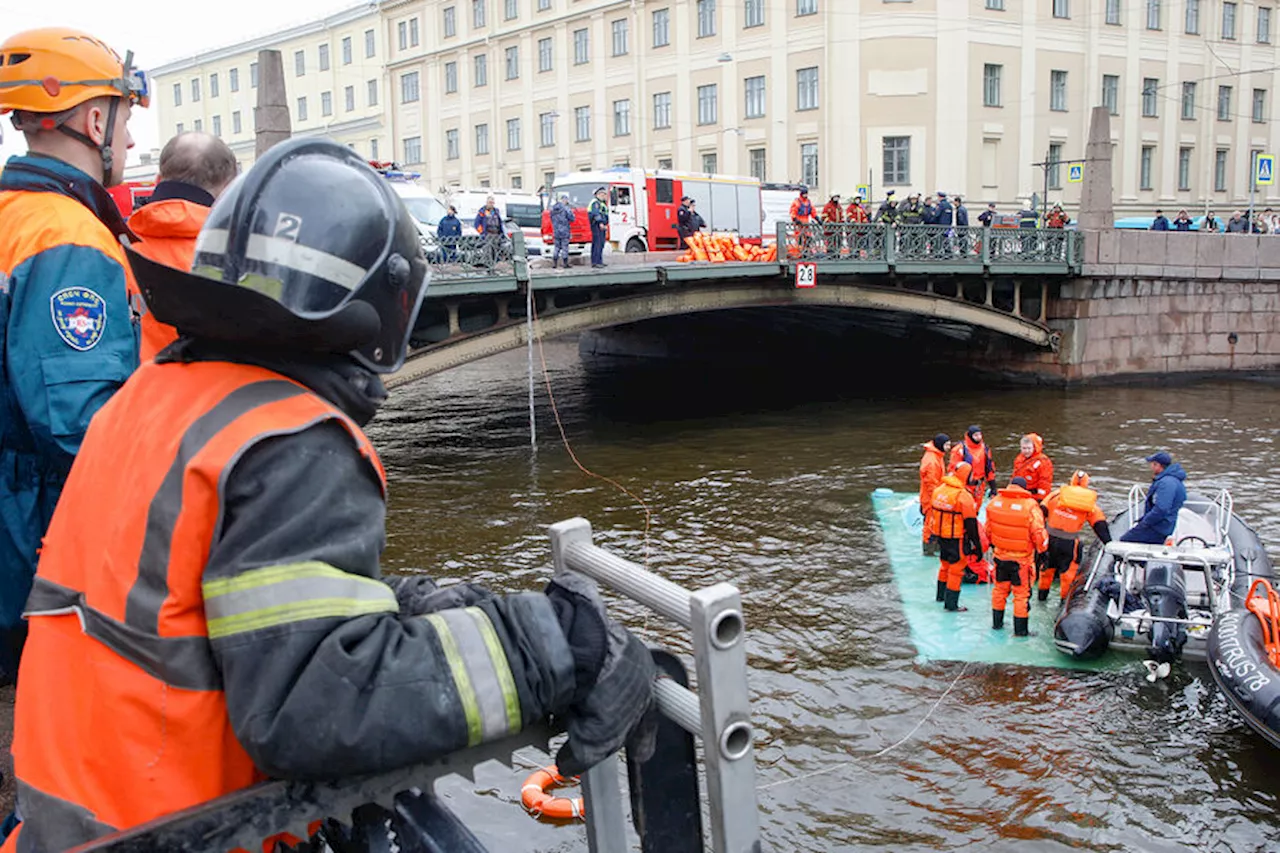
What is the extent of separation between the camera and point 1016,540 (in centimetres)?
996

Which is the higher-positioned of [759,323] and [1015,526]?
[759,323]

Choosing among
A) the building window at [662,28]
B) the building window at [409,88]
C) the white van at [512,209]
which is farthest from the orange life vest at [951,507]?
the building window at [409,88]

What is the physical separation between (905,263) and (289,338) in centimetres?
2439

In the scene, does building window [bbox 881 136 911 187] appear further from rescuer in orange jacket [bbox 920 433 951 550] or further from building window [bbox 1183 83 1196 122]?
rescuer in orange jacket [bbox 920 433 951 550]

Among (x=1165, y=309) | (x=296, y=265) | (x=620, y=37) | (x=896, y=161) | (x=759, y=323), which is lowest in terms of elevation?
(x=759, y=323)

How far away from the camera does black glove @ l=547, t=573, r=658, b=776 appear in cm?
165

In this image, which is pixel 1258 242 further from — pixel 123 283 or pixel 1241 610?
pixel 123 283

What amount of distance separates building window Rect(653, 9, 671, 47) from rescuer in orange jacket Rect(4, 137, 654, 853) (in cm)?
5031

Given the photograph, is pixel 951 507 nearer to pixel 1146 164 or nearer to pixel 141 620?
pixel 141 620

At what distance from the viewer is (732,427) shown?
2416cm

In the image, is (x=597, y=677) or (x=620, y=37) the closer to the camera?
(x=597, y=677)

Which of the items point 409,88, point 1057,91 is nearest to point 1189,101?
point 1057,91

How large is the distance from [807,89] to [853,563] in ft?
114

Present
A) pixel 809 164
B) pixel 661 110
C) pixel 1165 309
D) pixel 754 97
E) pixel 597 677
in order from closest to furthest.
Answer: pixel 597 677
pixel 1165 309
pixel 809 164
pixel 754 97
pixel 661 110
